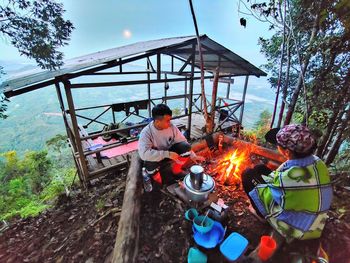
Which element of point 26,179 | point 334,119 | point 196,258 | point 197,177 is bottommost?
point 26,179

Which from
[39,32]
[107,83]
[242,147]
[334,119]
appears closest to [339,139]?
[334,119]

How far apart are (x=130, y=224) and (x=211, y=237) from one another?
1.04 meters

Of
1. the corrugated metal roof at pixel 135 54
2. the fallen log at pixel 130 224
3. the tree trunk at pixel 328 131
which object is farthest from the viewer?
the tree trunk at pixel 328 131

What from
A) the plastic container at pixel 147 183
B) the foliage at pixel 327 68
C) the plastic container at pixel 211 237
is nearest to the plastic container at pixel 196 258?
the plastic container at pixel 211 237

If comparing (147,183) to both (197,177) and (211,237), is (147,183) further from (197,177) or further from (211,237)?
(211,237)

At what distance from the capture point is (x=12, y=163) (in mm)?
14180

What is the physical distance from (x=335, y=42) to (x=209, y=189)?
12.0 ft

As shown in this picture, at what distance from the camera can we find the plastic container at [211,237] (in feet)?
6.98

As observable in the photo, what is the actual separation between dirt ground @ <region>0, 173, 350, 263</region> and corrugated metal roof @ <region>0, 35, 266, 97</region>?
2614 mm

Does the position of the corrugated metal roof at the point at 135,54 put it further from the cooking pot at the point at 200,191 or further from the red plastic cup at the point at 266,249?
the red plastic cup at the point at 266,249

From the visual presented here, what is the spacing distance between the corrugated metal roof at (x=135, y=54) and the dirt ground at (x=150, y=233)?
8.58 ft

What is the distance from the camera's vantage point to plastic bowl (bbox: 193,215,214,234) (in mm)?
2166

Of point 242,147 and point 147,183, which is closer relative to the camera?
point 147,183

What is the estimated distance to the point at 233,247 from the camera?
2.02 m
